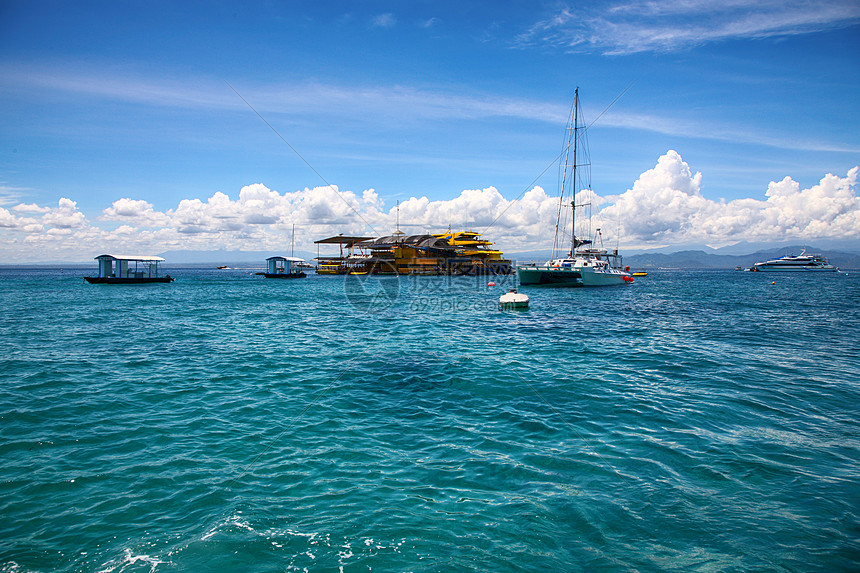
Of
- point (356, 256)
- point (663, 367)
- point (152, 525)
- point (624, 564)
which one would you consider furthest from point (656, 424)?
point (356, 256)

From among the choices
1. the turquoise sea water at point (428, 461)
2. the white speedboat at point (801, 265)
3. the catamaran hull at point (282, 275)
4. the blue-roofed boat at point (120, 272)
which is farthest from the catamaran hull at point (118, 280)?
the white speedboat at point (801, 265)

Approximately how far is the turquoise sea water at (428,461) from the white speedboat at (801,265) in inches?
6969

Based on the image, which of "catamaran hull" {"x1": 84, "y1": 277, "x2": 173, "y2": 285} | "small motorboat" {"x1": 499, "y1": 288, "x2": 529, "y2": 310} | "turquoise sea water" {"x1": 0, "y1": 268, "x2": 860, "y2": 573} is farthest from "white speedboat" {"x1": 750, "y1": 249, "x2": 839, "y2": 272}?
"catamaran hull" {"x1": 84, "y1": 277, "x2": 173, "y2": 285}

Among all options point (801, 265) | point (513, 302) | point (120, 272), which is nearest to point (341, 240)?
point (120, 272)

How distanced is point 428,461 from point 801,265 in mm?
197561

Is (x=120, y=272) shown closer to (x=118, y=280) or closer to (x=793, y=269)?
(x=118, y=280)

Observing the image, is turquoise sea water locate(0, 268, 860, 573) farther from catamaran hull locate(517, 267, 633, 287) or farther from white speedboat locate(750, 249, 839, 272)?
white speedboat locate(750, 249, 839, 272)

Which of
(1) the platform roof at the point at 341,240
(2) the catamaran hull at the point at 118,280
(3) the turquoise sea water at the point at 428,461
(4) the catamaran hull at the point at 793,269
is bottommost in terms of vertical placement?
(3) the turquoise sea water at the point at 428,461

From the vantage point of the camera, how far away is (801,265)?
14962 cm

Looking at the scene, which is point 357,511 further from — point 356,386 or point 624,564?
point 356,386

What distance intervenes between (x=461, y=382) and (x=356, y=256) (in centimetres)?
10551

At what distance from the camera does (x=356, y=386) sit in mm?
11961

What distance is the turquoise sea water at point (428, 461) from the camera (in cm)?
504

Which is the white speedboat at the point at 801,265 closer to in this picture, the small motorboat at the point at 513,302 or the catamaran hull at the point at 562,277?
the catamaran hull at the point at 562,277
